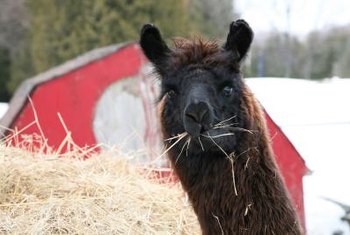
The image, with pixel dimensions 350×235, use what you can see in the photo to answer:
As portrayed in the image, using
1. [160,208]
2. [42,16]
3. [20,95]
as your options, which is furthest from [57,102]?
[42,16]

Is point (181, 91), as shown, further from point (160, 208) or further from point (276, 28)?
point (276, 28)

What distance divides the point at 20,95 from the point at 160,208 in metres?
2.41

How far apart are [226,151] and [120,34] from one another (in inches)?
600

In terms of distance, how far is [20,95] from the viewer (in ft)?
22.1

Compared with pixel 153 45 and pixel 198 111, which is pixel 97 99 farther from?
pixel 198 111

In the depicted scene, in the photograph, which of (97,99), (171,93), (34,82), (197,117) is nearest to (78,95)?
(97,99)

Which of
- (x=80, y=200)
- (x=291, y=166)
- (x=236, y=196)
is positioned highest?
(x=236, y=196)

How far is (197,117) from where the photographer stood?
3.40 metres

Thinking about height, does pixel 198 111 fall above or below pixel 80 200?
above

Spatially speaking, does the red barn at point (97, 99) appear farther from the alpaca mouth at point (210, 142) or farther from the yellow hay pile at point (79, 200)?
the alpaca mouth at point (210, 142)

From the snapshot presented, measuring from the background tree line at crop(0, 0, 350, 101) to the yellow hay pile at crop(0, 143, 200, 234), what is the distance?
31.7 feet

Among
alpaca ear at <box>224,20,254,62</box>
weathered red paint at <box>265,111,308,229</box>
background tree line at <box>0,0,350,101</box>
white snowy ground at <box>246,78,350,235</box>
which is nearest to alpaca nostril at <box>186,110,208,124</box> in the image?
alpaca ear at <box>224,20,254,62</box>

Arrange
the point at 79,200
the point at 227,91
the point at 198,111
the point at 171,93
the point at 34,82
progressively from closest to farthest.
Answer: the point at 198,111
the point at 227,91
the point at 171,93
the point at 79,200
the point at 34,82

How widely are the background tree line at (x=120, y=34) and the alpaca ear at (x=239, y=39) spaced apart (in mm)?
10810
